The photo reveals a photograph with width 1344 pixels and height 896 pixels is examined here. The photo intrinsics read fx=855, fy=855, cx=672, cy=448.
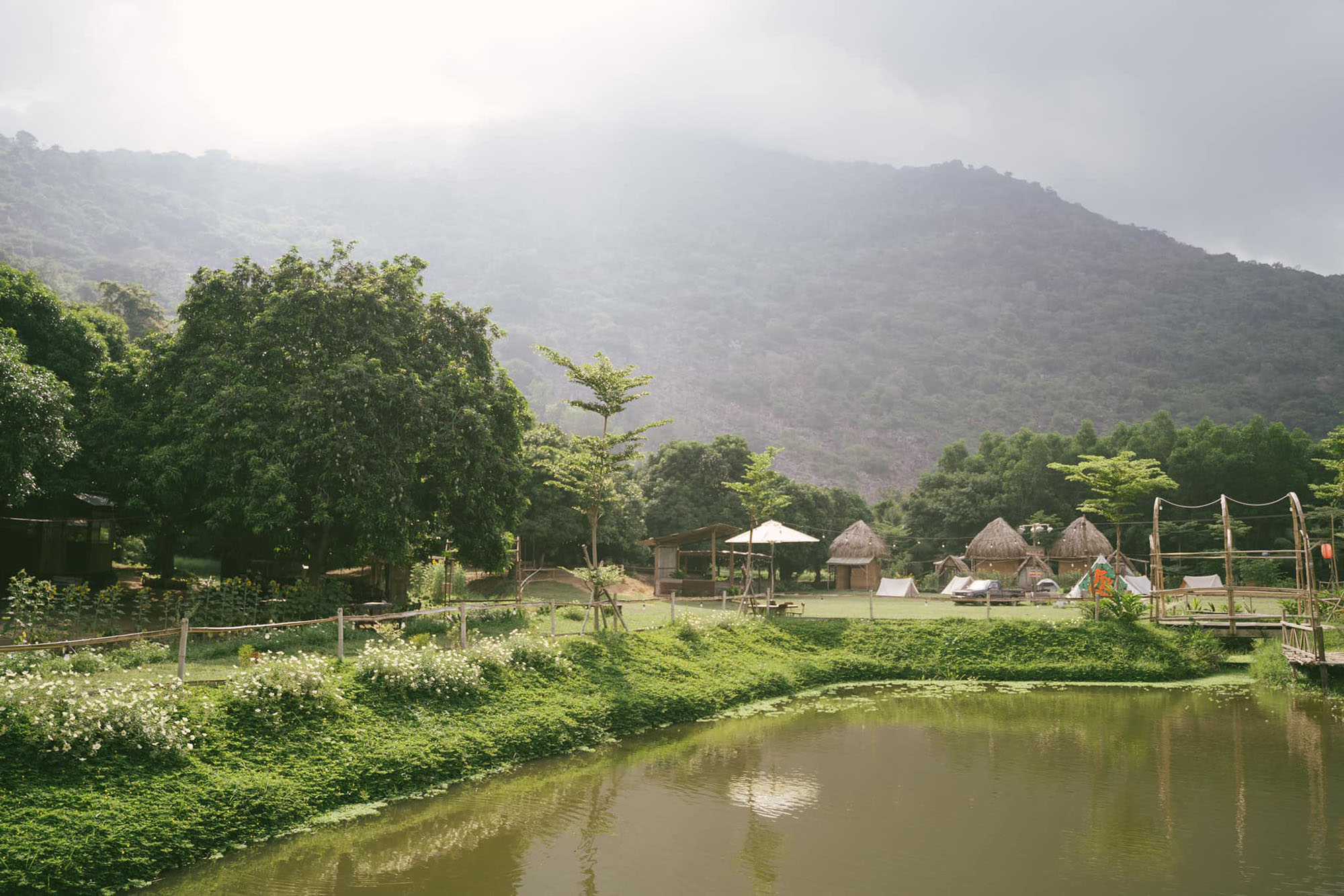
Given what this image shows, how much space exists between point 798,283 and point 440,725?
153906 millimetres

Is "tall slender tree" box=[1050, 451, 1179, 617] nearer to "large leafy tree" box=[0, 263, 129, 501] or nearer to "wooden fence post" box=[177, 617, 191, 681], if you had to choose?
"wooden fence post" box=[177, 617, 191, 681]

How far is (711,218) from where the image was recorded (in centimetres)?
18800

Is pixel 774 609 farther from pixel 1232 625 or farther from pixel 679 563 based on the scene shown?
pixel 679 563

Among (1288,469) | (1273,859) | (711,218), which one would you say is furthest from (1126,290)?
(1273,859)

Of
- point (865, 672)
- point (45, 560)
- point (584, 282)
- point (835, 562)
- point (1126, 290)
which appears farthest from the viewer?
point (584, 282)

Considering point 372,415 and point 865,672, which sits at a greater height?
point 372,415

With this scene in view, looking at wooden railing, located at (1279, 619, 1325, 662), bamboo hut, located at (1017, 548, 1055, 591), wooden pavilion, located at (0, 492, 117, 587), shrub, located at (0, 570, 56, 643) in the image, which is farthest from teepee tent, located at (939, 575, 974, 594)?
shrub, located at (0, 570, 56, 643)

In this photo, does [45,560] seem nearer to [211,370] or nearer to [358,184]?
[211,370]

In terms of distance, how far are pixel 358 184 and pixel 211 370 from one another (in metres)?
184

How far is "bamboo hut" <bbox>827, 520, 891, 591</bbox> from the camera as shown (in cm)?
4031

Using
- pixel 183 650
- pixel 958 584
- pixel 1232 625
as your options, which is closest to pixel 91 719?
pixel 183 650

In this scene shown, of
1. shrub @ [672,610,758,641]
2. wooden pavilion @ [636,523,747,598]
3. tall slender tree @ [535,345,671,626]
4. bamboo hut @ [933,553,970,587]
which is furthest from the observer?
bamboo hut @ [933,553,970,587]

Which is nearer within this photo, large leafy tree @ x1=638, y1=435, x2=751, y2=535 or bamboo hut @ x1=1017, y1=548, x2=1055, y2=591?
bamboo hut @ x1=1017, y1=548, x2=1055, y2=591

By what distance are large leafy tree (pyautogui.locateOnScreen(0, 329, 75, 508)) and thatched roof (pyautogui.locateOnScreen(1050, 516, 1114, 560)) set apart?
124 feet
